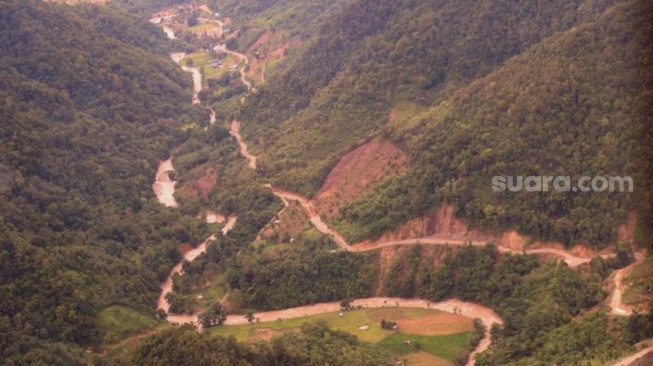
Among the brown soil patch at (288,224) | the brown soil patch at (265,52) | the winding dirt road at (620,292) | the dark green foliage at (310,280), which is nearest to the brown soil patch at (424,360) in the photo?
the dark green foliage at (310,280)

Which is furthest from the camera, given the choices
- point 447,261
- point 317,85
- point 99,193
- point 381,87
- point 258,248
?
point 317,85

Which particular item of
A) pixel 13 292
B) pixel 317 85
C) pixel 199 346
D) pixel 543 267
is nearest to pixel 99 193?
pixel 13 292

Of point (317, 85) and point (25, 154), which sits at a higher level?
point (317, 85)

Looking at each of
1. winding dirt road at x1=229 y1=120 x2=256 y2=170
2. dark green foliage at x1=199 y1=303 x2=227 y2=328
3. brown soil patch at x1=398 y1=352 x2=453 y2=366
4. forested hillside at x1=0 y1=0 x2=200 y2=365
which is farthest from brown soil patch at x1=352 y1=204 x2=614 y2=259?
winding dirt road at x1=229 y1=120 x2=256 y2=170

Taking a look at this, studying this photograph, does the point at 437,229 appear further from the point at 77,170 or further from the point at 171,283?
the point at 77,170

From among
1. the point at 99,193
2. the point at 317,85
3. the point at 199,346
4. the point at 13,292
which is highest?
the point at 317,85

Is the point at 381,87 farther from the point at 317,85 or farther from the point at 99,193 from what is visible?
→ the point at 99,193

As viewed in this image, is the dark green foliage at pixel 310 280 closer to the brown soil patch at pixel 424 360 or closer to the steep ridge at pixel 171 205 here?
the steep ridge at pixel 171 205
